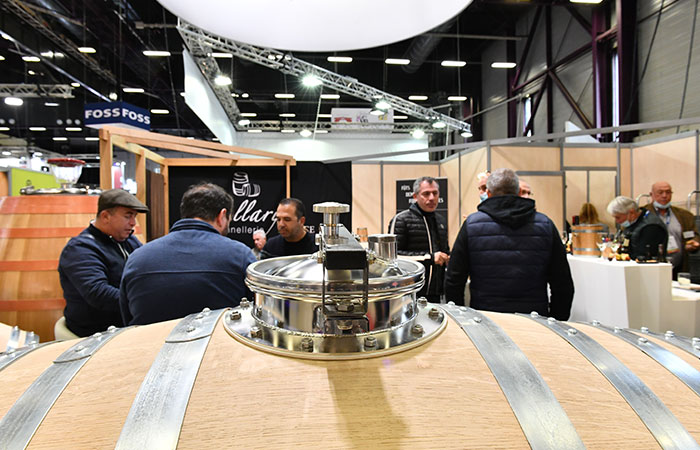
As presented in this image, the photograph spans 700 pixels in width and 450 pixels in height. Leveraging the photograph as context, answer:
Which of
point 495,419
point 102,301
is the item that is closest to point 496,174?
point 495,419

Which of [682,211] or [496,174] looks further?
[682,211]

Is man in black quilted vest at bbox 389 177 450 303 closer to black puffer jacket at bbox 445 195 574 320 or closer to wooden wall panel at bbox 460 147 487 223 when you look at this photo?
black puffer jacket at bbox 445 195 574 320

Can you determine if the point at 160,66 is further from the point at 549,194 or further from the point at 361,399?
the point at 361,399

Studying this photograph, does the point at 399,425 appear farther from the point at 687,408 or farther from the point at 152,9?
→ the point at 152,9

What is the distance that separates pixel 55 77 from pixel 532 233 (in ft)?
48.6

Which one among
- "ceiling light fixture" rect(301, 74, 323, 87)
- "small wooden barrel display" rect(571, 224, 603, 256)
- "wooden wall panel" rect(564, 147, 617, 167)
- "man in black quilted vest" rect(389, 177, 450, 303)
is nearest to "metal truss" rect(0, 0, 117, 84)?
"ceiling light fixture" rect(301, 74, 323, 87)

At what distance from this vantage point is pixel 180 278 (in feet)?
4.90

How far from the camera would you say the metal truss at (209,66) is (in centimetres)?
873

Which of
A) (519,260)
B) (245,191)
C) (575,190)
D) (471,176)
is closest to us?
(519,260)

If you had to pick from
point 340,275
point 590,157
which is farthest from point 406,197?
point 340,275

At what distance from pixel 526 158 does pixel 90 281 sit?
276 inches

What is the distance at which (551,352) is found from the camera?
0.81 meters

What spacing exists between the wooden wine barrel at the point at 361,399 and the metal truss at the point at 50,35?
28.7ft

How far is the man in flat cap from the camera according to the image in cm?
211
